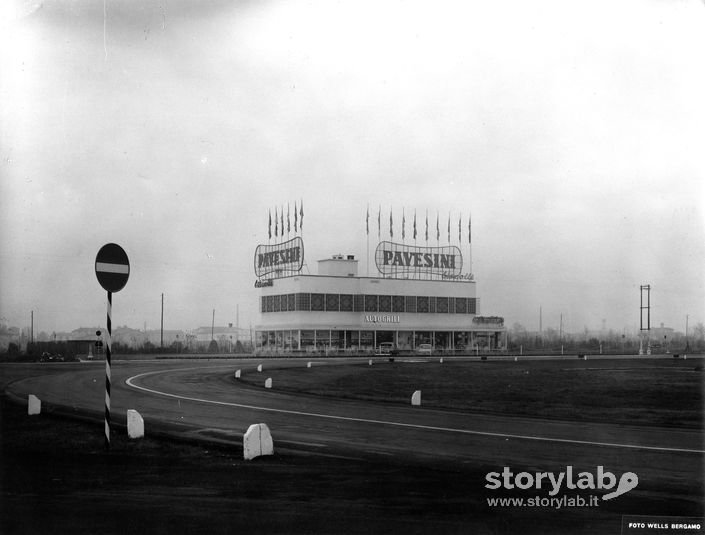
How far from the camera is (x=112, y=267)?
14422mm

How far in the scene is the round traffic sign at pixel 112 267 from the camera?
1416 centimetres

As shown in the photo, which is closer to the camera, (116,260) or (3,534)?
(3,534)

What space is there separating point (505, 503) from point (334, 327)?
84752 millimetres

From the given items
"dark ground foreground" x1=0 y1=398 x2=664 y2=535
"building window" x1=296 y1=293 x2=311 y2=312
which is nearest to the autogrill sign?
"building window" x1=296 y1=293 x2=311 y2=312

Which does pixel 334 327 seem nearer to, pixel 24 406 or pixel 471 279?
pixel 471 279

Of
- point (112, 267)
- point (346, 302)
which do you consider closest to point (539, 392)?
point (112, 267)

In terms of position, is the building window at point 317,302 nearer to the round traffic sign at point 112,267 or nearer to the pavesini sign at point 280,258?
the pavesini sign at point 280,258

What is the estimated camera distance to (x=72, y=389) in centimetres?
3064

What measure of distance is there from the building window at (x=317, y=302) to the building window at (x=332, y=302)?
2.27 feet

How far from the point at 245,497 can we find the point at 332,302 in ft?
277

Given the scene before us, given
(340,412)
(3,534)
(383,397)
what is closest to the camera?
(3,534)

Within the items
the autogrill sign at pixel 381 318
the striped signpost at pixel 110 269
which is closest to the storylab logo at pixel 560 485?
the striped signpost at pixel 110 269

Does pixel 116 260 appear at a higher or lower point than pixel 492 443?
higher

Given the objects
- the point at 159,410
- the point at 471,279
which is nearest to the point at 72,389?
the point at 159,410
